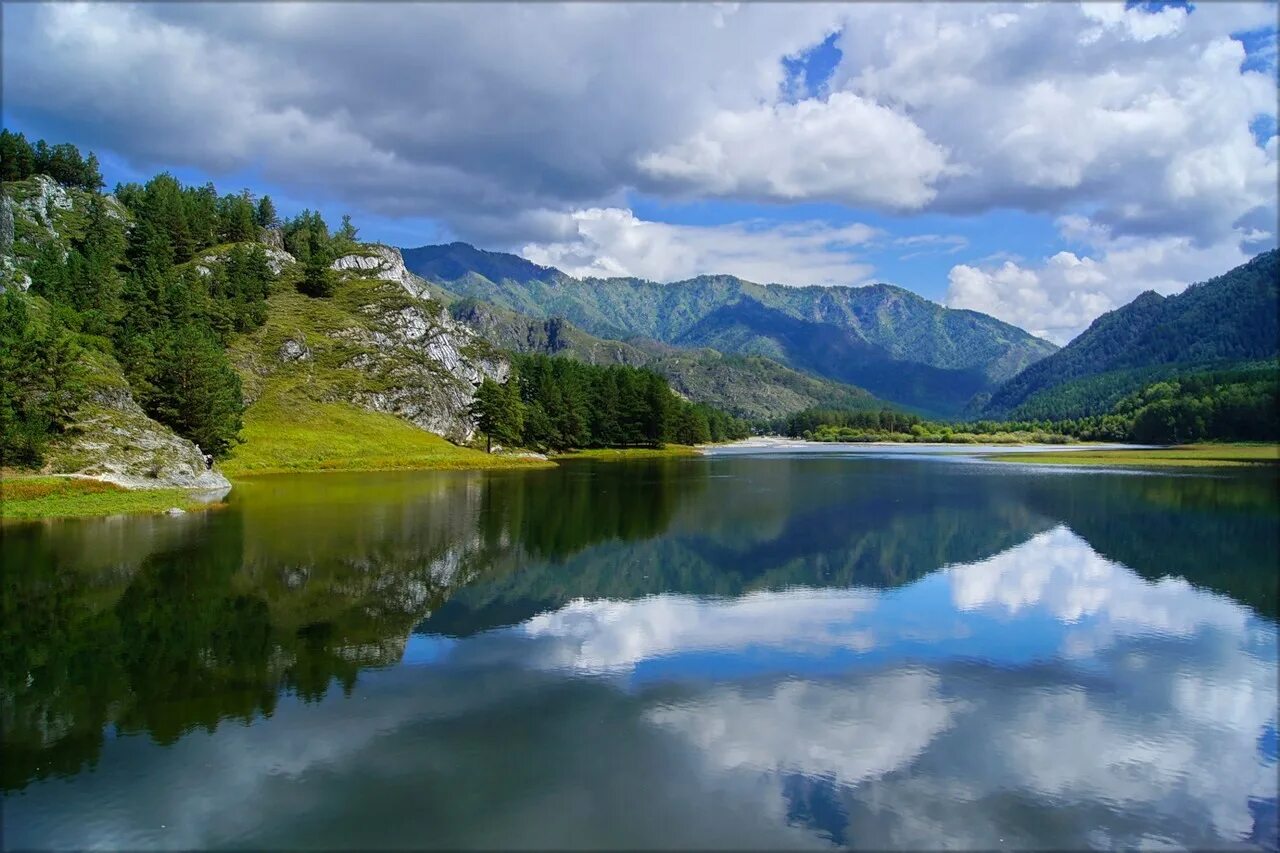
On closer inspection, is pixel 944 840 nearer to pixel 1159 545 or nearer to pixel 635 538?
pixel 635 538

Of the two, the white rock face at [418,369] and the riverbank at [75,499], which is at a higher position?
the white rock face at [418,369]

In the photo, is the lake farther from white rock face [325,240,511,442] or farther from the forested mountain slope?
white rock face [325,240,511,442]

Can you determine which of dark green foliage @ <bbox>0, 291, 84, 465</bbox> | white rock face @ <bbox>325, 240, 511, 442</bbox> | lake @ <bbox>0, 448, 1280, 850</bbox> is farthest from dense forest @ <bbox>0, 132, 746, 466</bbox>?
lake @ <bbox>0, 448, 1280, 850</bbox>

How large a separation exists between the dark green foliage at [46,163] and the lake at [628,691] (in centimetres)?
17581

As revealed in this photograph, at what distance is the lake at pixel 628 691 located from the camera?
605 inches

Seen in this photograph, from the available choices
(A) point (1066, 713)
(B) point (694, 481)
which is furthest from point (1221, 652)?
(B) point (694, 481)

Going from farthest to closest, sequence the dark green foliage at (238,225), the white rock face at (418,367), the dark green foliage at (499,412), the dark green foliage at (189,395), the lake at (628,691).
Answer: the dark green foliage at (238,225)
the white rock face at (418,367)
the dark green foliage at (499,412)
the dark green foliage at (189,395)
the lake at (628,691)

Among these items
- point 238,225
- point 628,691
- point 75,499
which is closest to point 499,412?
point 75,499

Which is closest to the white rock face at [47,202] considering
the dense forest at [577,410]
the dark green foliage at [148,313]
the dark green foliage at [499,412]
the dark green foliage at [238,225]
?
the dark green foliage at [148,313]

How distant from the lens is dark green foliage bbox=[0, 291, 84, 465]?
5879 cm

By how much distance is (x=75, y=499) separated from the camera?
5784cm

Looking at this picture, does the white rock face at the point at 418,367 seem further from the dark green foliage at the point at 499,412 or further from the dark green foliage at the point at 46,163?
the dark green foliage at the point at 46,163

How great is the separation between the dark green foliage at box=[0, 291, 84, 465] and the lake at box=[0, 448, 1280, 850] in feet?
54.4

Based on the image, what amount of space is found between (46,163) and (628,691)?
22633 cm
